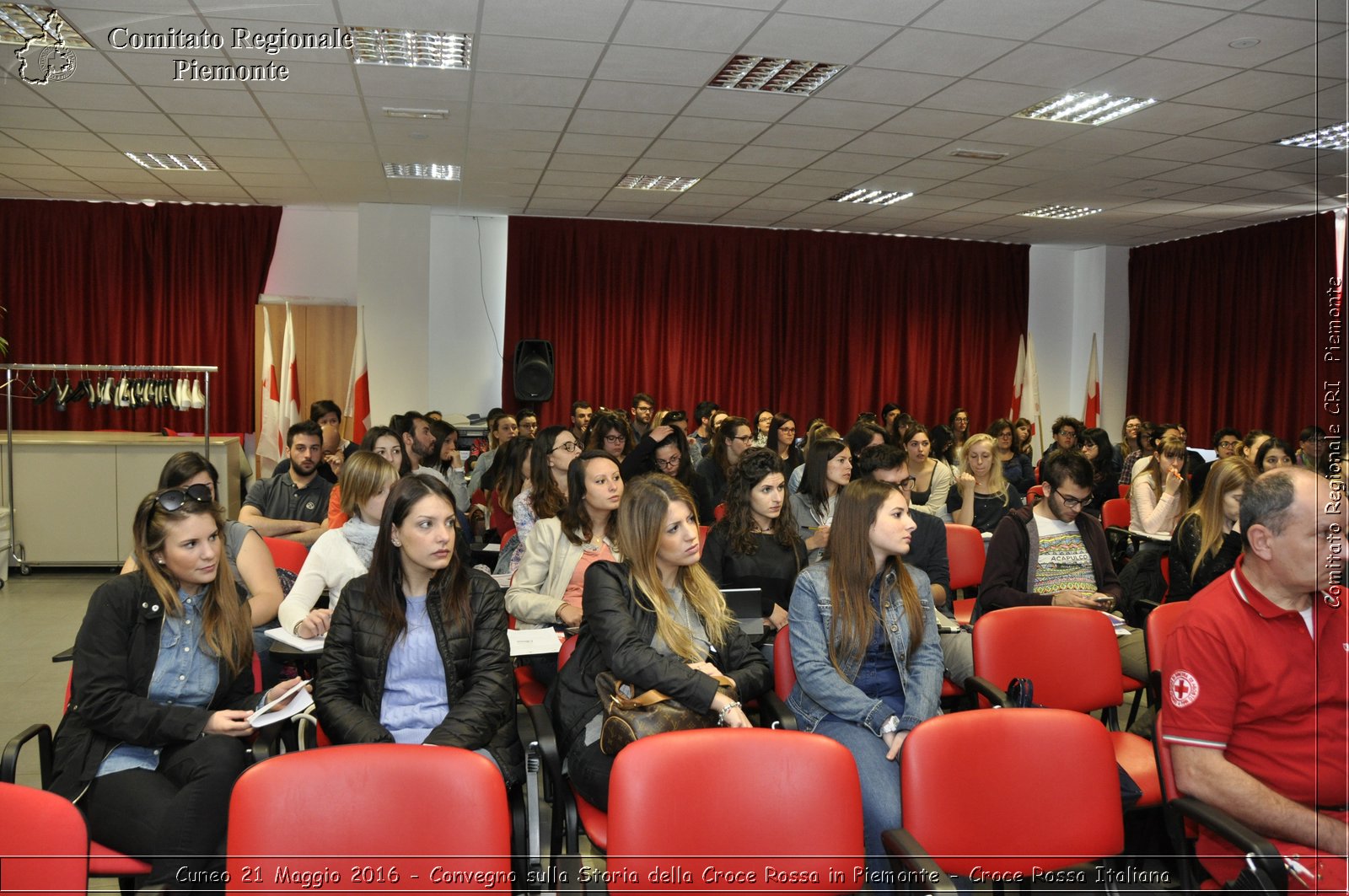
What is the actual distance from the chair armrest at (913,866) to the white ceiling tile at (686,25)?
4.05m

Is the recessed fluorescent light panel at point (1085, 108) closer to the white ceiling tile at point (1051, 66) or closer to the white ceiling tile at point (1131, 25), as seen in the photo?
the white ceiling tile at point (1051, 66)

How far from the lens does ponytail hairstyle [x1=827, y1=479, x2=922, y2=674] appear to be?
9.43 ft

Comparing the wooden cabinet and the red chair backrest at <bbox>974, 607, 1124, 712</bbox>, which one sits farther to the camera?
the wooden cabinet

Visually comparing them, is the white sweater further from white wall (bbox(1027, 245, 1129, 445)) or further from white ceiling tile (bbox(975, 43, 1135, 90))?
white wall (bbox(1027, 245, 1129, 445))

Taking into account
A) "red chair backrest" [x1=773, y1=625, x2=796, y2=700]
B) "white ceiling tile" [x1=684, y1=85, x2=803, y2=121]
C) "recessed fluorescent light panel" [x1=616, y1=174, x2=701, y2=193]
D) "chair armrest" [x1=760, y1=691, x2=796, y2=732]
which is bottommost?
"chair armrest" [x1=760, y1=691, x2=796, y2=732]

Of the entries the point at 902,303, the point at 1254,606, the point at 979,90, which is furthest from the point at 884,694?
the point at 902,303

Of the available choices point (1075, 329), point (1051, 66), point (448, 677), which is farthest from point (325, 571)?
point (1075, 329)

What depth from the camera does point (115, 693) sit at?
2.51 m

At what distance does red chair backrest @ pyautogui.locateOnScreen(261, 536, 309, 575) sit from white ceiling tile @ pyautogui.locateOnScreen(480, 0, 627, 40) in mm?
2695

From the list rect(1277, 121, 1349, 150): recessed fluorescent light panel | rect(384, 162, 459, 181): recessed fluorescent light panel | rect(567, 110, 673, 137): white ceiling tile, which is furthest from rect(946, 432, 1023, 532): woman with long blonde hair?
Result: rect(384, 162, 459, 181): recessed fluorescent light panel

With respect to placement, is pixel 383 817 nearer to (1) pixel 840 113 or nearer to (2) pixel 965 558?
(2) pixel 965 558

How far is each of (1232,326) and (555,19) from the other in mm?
9554

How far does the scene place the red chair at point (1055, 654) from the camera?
10.4ft

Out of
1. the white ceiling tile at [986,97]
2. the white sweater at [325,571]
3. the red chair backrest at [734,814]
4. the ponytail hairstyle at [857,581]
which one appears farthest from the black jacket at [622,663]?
the white ceiling tile at [986,97]
